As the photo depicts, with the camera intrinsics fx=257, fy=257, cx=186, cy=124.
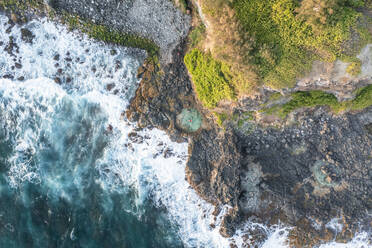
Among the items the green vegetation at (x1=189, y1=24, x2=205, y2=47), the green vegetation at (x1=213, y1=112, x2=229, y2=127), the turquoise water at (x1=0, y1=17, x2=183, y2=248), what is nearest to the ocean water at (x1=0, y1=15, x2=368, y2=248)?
the turquoise water at (x1=0, y1=17, x2=183, y2=248)

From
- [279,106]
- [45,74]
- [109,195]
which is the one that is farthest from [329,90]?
[45,74]

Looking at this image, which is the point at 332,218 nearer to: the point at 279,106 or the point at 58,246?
the point at 279,106

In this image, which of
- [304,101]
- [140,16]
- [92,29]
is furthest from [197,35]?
[304,101]

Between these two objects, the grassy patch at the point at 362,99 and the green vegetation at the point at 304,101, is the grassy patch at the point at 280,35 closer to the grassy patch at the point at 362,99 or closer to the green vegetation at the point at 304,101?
the green vegetation at the point at 304,101

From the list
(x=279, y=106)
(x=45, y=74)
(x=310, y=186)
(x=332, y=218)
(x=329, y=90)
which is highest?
(x=329, y=90)

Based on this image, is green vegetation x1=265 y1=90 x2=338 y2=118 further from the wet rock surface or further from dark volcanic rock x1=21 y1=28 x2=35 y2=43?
dark volcanic rock x1=21 y1=28 x2=35 y2=43

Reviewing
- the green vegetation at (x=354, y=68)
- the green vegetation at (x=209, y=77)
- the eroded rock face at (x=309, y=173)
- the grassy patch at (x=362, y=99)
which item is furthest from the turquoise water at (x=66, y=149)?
A: the grassy patch at (x=362, y=99)
